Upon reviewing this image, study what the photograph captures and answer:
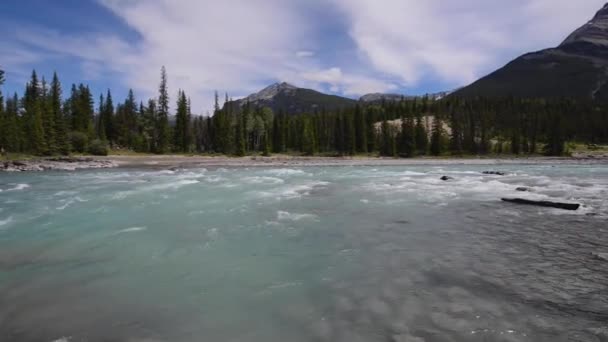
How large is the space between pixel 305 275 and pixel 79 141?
89.1 m

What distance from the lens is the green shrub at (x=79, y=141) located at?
8269 cm

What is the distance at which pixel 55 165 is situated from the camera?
59469mm

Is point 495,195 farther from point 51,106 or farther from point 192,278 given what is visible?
point 51,106

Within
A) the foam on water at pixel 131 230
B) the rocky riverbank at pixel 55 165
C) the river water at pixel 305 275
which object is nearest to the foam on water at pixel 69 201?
the river water at pixel 305 275

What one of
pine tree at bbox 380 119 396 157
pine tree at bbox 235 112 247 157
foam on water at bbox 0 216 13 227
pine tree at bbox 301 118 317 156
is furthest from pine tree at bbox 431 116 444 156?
foam on water at bbox 0 216 13 227

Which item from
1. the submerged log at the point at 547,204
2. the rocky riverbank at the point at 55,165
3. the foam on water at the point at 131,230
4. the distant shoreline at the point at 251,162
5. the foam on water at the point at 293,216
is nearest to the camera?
the foam on water at the point at 131,230

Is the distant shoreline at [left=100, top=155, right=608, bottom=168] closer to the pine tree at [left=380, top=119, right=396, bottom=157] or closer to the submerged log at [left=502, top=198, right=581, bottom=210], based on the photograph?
the pine tree at [left=380, top=119, right=396, bottom=157]

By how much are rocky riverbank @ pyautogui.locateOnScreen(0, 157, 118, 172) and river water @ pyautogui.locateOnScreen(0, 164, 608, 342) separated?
42665 mm

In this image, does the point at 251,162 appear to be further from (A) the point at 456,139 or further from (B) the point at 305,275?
(A) the point at 456,139

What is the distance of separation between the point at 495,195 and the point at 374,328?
70.7ft

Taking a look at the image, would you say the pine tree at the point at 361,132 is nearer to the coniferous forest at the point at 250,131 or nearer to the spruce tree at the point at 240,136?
the coniferous forest at the point at 250,131

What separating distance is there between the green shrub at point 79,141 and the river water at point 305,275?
72.3 metres

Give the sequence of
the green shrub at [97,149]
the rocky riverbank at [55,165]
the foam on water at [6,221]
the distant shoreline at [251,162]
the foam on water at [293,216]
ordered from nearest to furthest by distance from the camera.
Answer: the foam on water at [6,221] → the foam on water at [293,216] → the rocky riverbank at [55,165] → the distant shoreline at [251,162] → the green shrub at [97,149]

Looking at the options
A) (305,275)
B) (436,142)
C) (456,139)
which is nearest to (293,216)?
(305,275)
